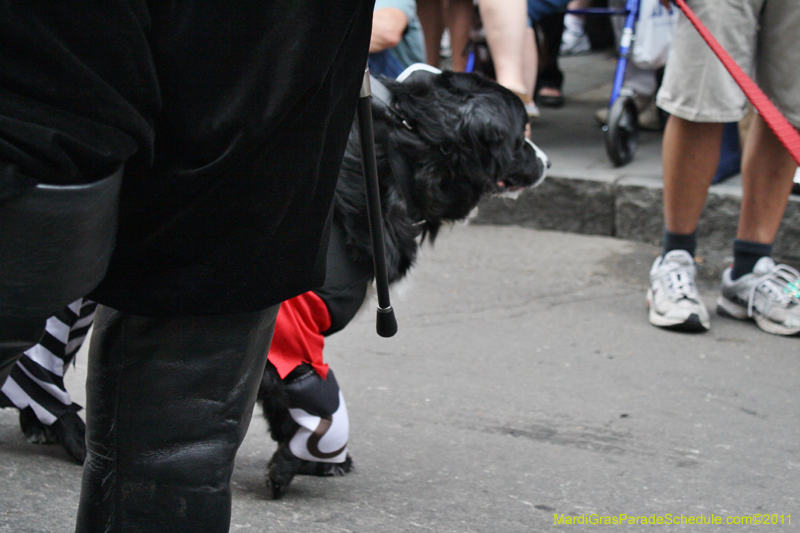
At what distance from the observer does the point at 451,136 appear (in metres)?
2.04

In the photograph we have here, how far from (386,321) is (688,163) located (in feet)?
6.89

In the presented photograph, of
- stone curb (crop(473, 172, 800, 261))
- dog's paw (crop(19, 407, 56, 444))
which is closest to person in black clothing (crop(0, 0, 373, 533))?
dog's paw (crop(19, 407, 56, 444))

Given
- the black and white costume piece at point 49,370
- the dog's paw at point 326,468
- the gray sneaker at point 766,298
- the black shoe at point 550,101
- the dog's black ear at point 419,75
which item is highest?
the dog's black ear at point 419,75

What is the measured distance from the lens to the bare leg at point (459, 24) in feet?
16.3

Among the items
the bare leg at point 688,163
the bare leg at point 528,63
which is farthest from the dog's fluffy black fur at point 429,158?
the bare leg at point 528,63

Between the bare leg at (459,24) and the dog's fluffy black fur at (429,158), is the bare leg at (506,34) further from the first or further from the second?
the bare leg at (459,24)

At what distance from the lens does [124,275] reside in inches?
38.6

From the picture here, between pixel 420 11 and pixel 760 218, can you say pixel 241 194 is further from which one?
pixel 420 11

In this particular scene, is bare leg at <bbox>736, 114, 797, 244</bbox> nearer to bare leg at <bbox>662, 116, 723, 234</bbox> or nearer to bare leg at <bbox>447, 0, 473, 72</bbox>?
bare leg at <bbox>662, 116, 723, 234</bbox>

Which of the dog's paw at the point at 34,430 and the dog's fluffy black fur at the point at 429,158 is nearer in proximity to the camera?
the dog's fluffy black fur at the point at 429,158

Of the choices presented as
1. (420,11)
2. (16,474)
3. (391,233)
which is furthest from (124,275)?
(420,11)

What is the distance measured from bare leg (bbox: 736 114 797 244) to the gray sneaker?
0.42 ft

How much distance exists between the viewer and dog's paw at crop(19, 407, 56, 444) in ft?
6.72

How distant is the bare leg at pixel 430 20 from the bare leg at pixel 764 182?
2288mm
